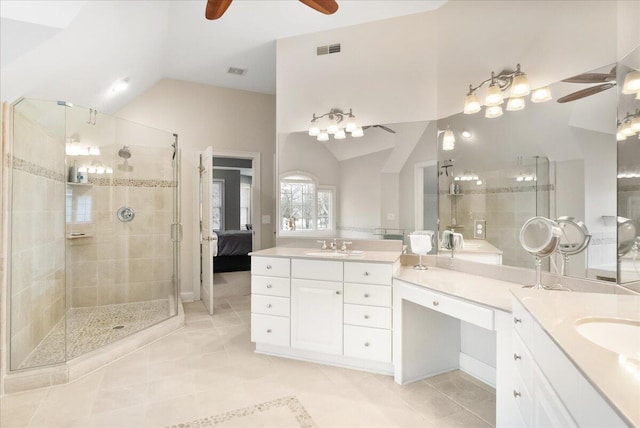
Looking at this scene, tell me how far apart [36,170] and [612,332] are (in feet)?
11.6

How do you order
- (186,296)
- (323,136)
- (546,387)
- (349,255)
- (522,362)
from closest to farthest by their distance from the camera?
(546,387) < (522,362) < (349,255) < (323,136) < (186,296)

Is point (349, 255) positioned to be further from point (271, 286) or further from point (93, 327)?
point (93, 327)

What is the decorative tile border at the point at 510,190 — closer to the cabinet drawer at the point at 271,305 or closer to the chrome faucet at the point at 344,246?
the chrome faucet at the point at 344,246

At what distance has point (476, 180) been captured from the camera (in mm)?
2463

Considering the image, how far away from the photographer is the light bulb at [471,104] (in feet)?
7.99

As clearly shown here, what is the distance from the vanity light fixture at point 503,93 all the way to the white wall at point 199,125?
10.1 feet

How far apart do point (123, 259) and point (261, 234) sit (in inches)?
67.8

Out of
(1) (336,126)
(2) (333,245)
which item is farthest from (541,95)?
(2) (333,245)

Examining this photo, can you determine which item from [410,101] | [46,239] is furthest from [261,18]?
[46,239]

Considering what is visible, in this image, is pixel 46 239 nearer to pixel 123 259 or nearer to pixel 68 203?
pixel 68 203

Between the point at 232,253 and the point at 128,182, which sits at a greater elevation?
the point at 128,182

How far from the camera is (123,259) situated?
13.0 ft

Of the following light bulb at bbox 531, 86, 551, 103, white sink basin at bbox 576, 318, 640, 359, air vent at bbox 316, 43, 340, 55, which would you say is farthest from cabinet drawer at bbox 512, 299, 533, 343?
air vent at bbox 316, 43, 340, 55

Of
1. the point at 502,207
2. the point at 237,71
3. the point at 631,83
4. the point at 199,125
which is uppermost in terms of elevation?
the point at 237,71
